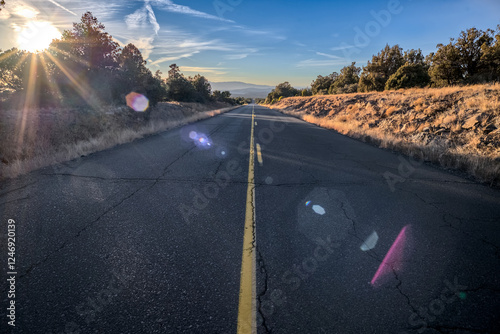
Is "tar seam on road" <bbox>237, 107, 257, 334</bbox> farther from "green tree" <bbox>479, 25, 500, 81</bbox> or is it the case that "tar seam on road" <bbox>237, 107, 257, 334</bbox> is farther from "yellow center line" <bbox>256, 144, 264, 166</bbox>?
"green tree" <bbox>479, 25, 500, 81</bbox>

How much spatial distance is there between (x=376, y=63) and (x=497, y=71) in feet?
69.3

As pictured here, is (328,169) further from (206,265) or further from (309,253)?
(206,265)

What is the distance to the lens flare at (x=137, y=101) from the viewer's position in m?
17.2

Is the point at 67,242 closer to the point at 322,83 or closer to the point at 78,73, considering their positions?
the point at 78,73

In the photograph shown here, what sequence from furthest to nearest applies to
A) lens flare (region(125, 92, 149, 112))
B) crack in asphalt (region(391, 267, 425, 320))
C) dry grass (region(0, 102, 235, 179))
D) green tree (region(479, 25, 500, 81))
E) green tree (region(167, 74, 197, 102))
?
green tree (region(167, 74, 197, 102))
green tree (region(479, 25, 500, 81))
lens flare (region(125, 92, 149, 112))
dry grass (region(0, 102, 235, 179))
crack in asphalt (region(391, 267, 425, 320))

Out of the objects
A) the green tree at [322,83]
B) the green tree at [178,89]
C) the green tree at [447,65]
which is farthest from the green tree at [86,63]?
the green tree at [322,83]

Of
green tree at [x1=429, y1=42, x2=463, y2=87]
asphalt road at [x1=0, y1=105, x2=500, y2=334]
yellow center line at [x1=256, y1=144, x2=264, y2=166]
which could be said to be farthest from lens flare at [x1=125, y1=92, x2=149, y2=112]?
green tree at [x1=429, y1=42, x2=463, y2=87]

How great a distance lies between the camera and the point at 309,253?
9.23ft

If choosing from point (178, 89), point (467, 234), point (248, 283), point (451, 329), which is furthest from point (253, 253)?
point (178, 89)

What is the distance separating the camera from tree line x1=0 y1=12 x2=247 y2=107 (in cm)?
1188

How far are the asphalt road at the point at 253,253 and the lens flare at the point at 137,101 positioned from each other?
13.4 m

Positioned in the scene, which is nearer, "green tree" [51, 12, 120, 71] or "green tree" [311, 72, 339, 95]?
"green tree" [51, 12, 120, 71]

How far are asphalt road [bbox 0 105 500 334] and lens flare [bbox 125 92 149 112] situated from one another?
13.4m

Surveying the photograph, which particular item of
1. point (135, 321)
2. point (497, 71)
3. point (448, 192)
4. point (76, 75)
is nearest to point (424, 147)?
point (448, 192)
